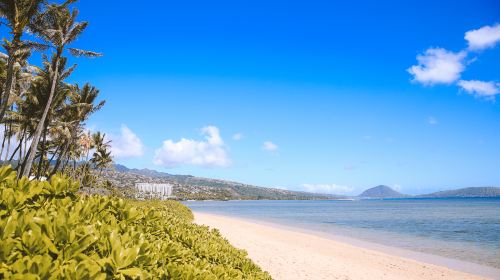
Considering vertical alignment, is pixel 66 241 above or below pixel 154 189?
above

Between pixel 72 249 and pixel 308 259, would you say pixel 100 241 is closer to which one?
pixel 72 249


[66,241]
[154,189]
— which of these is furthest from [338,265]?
[154,189]

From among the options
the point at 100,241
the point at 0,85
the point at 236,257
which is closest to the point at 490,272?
the point at 236,257

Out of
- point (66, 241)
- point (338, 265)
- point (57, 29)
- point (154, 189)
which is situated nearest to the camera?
point (66, 241)

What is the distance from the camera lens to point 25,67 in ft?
93.9

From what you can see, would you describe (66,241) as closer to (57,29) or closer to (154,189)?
(57,29)

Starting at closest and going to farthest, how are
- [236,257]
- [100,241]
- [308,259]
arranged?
1. [100,241]
2. [236,257]
3. [308,259]

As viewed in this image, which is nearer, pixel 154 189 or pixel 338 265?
pixel 338 265

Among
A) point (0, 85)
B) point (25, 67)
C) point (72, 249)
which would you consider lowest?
point (72, 249)

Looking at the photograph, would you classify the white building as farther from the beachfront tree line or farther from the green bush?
the green bush

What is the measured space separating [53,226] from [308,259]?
14.4 metres

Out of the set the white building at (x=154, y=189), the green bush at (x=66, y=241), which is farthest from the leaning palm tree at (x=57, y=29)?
the white building at (x=154, y=189)

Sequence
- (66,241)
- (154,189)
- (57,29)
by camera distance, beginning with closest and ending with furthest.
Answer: (66,241) < (57,29) < (154,189)

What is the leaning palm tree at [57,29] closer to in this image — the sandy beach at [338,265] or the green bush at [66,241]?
the sandy beach at [338,265]
